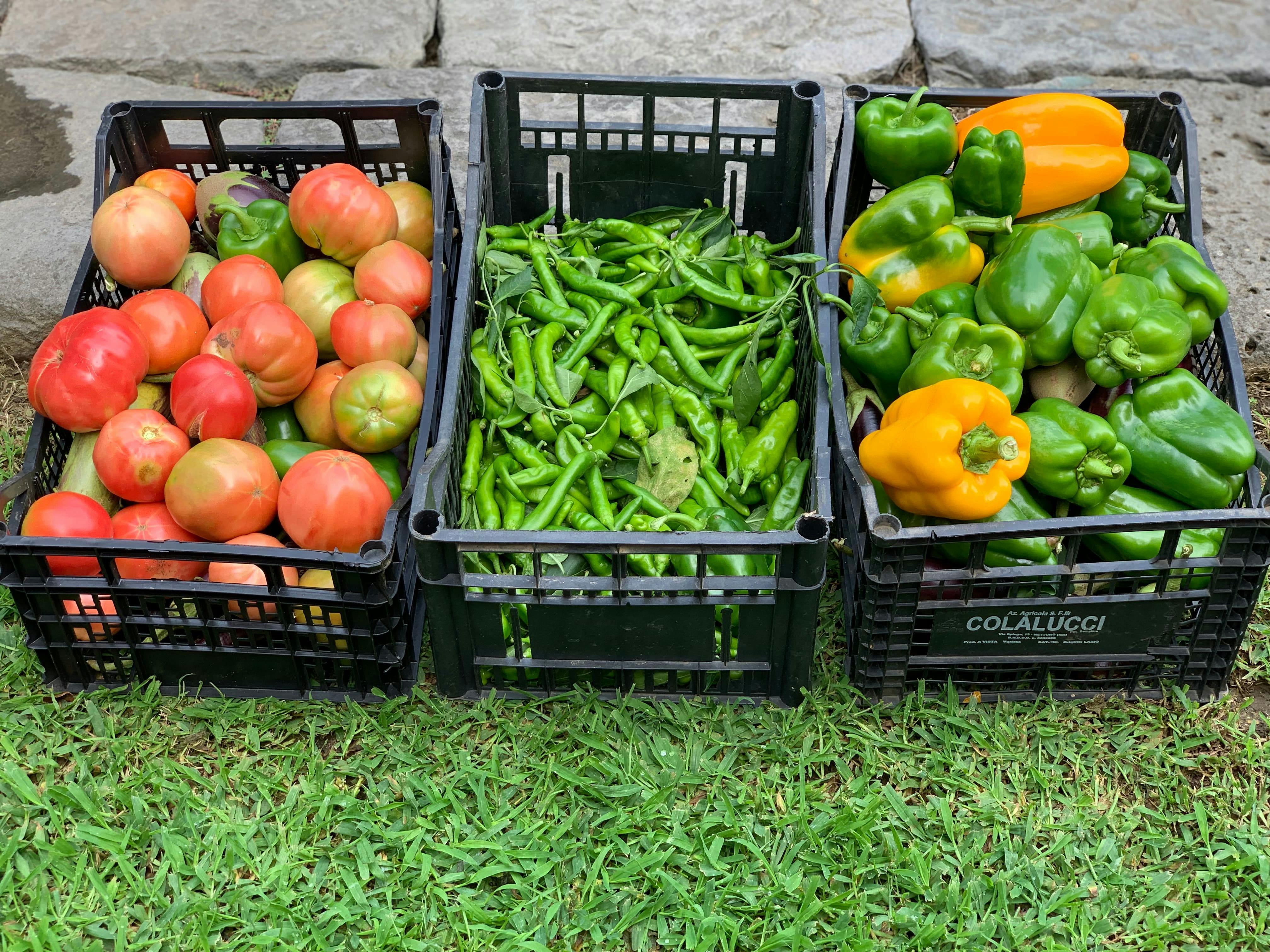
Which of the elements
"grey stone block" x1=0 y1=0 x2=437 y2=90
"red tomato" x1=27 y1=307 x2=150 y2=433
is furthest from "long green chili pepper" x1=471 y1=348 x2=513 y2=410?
"grey stone block" x1=0 y1=0 x2=437 y2=90

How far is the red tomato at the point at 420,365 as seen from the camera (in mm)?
2873

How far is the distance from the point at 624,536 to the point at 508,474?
0.62m

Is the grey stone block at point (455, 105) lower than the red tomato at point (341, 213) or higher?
lower

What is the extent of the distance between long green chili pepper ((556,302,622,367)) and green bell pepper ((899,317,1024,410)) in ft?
2.83

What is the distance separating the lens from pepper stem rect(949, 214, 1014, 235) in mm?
2771

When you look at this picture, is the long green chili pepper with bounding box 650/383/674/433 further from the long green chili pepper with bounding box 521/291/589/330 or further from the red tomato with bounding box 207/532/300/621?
the red tomato with bounding box 207/532/300/621

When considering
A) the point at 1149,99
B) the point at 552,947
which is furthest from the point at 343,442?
the point at 1149,99

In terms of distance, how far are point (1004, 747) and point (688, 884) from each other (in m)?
0.81

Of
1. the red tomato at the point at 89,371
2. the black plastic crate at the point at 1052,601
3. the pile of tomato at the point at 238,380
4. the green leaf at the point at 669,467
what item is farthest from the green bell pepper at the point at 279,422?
the black plastic crate at the point at 1052,601

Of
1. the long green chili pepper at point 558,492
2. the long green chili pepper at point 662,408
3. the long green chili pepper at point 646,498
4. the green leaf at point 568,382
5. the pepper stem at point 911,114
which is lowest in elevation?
the long green chili pepper at point 646,498

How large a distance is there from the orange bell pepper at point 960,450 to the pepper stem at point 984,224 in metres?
0.58

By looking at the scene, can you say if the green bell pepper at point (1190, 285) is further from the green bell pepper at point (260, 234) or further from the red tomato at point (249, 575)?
the green bell pepper at point (260, 234)

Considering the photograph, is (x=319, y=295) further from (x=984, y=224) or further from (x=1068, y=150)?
(x=1068, y=150)

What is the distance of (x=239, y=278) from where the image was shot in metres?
2.83
